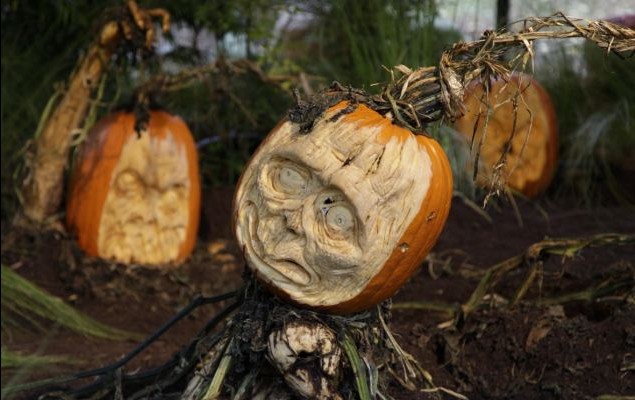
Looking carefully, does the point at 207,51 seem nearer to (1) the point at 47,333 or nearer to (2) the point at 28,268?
(2) the point at 28,268

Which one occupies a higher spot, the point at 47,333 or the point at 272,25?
the point at 272,25

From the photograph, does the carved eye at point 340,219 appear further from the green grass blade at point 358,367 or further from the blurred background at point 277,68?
the blurred background at point 277,68

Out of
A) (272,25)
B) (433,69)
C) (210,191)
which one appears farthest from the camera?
(272,25)

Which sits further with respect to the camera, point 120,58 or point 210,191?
point 210,191

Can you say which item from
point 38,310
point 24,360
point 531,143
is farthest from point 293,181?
point 531,143

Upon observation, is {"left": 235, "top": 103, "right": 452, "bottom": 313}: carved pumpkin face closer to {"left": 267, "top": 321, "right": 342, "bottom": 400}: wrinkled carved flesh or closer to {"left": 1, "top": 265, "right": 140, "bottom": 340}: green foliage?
{"left": 267, "top": 321, "right": 342, "bottom": 400}: wrinkled carved flesh

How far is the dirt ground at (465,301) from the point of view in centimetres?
277

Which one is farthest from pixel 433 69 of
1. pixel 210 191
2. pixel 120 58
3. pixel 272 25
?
pixel 272 25

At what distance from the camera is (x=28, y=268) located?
4559mm

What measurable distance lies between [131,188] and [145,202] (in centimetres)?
9

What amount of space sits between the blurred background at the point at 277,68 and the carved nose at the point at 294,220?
7.22 ft

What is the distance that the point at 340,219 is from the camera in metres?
2.24

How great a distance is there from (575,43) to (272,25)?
5.35 ft

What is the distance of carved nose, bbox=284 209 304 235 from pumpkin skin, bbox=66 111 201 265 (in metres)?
2.38
